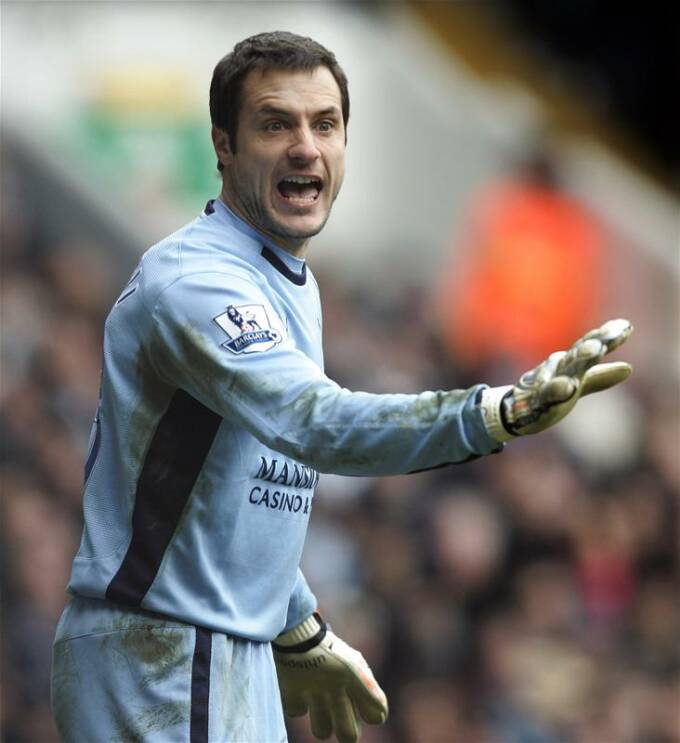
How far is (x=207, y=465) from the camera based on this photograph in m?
3.37

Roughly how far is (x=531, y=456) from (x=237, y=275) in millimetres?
8034

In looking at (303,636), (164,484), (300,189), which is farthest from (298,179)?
(303,636)

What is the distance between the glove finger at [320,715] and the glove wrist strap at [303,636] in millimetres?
164

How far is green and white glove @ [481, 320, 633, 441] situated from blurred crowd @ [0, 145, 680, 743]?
585 centimetres

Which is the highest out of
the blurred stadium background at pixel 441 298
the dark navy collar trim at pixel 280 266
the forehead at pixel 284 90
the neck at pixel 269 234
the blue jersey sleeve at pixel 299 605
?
the blurred stadium background at pixel 441 298

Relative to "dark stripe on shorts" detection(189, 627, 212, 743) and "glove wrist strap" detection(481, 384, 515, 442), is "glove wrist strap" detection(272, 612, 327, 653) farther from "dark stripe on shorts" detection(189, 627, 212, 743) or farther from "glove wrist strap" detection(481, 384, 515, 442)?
"glove wrist strap" detection(481, 384, 515, 442)

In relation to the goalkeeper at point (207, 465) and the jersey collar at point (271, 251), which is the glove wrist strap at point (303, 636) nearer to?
the goalkeeper at point (207, 465)

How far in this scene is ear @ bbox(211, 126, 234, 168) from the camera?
350 centimetres

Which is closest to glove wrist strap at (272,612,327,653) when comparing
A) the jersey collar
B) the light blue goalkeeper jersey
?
the light blue goalkeeper jersey

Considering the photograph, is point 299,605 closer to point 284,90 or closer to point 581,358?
point 284,90

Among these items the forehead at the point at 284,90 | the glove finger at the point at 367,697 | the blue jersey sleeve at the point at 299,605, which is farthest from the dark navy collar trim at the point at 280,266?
the glove finger at the point at 367,697

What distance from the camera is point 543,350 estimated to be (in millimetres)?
12922

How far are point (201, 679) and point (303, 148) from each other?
3.43 feet

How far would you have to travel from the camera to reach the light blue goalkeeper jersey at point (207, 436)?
3150mm
